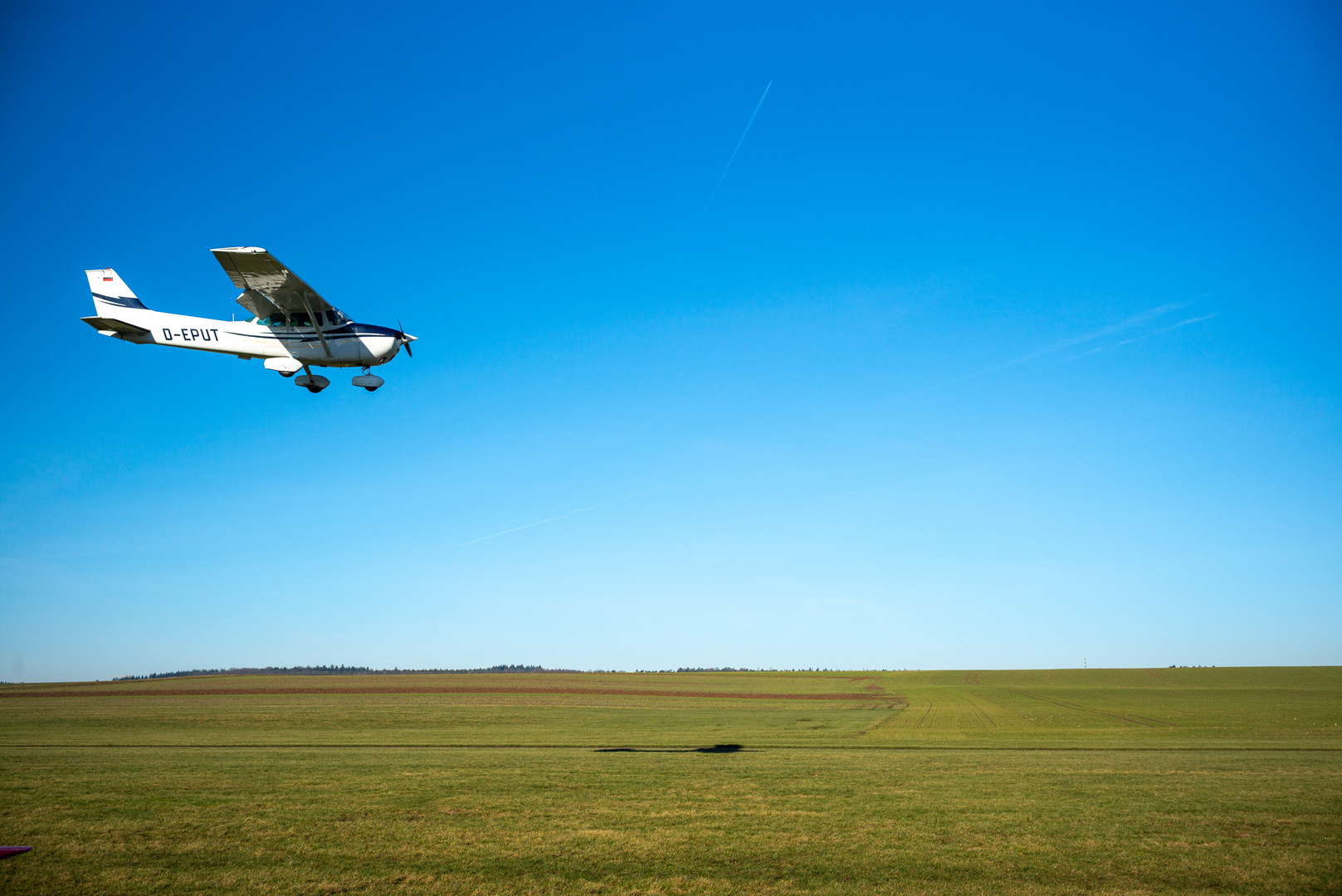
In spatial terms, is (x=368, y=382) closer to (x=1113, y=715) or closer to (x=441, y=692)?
(x=1113, y=715)

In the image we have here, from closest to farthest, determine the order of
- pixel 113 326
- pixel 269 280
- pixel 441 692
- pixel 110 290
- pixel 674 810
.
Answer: pixel 674 810, pixel 269 280, pixel 113 326, pixel 110 290, pixel 441 692

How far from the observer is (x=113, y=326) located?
Result: 20.8m

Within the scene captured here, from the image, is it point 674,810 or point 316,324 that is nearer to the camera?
point 674,810

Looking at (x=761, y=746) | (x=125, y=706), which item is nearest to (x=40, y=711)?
(x=125, y=706)

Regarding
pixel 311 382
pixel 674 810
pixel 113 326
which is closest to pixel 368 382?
pixel 311 382

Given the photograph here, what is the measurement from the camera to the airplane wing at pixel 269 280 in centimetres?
1800

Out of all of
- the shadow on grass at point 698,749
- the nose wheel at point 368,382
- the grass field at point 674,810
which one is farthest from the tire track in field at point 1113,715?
the nose wheel at point 368,382

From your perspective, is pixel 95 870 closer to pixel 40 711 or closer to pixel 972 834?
pixel 972 834

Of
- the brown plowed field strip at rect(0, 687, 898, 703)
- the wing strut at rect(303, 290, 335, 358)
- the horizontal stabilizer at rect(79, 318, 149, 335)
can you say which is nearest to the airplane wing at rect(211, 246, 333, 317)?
the wing strut at rect(303, 290, 335, 358)

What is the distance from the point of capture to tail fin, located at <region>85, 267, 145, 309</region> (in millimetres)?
22469

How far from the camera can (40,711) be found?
50.7 metres

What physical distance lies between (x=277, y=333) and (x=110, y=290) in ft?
20.9

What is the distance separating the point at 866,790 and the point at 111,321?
79.4ft

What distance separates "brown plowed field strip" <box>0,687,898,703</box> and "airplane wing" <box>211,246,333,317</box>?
196 ft
